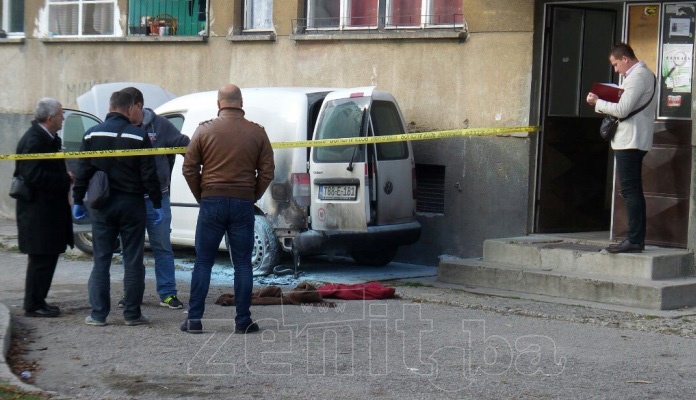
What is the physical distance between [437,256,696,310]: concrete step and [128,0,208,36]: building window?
6.36 metres

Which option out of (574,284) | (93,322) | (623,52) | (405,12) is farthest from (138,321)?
(405,12)

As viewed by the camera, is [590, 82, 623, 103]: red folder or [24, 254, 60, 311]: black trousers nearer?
[24, 254, 60, 311]: black trousers

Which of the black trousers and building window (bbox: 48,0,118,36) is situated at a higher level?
building window (bbox: 48,0,118,36)

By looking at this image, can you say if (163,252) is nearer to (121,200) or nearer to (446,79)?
(121,200)

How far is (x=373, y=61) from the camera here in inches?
563

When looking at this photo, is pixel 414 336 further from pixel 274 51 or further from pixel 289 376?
pixel 274 51

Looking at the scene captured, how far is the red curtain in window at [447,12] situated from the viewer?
44.8 ft

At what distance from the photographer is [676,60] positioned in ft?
38.0

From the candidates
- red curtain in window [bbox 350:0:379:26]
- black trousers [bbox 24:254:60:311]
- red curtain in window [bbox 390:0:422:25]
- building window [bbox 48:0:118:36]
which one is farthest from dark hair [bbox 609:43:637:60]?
building window [bbox 48:0:118:36]

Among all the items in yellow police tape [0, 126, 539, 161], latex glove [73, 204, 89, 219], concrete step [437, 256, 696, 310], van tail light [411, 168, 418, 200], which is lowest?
concrete step [437, 256, 696, 310]

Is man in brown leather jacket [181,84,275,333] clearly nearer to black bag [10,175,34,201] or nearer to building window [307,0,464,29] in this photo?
black bag [10,175,34,201]

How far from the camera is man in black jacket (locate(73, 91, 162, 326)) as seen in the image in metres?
9.06

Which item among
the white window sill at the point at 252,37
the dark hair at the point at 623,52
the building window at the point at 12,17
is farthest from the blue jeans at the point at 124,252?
the building window at the point at 12,17

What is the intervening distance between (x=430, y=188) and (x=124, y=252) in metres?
5.46
